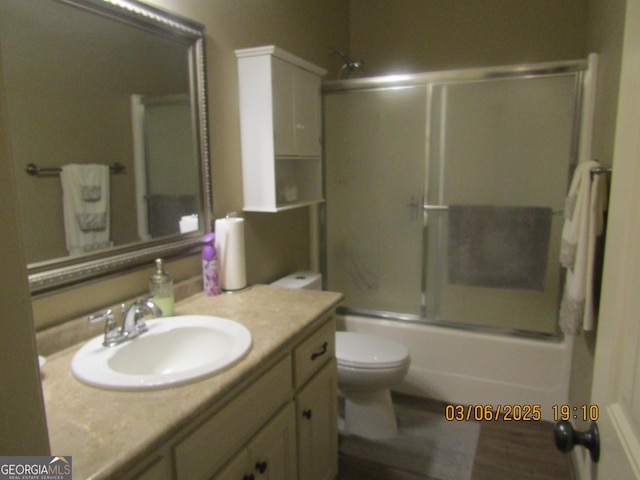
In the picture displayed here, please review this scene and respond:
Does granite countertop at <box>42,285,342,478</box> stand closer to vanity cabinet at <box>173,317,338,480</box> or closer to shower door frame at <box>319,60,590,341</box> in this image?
vanity cabinet at <box>173,317,338,480</box>

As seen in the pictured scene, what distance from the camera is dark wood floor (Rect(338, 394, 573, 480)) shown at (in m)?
1.95

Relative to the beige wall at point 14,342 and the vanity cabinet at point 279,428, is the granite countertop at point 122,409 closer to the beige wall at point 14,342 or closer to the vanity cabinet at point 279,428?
the vanity cabinet at point 279,428

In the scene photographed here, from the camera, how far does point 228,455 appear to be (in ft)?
3.69

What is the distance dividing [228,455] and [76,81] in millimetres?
1091

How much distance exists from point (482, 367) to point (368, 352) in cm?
75

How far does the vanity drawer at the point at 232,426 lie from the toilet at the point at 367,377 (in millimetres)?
711

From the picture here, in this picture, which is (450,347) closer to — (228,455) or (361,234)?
(361,234)

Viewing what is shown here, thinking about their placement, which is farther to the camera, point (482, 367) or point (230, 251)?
point (482, 367)

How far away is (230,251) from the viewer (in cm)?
180

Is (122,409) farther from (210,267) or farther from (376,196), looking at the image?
(376,196)

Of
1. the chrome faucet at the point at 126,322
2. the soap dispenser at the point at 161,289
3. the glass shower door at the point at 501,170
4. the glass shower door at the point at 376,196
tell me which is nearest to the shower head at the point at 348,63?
the glass shower door at the point at 376,196

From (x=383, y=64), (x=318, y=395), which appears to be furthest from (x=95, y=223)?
(x=383, y=64)

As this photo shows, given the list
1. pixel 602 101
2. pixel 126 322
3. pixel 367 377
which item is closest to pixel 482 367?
pixel 367 377

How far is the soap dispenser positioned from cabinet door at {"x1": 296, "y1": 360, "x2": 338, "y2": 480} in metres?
0.52
